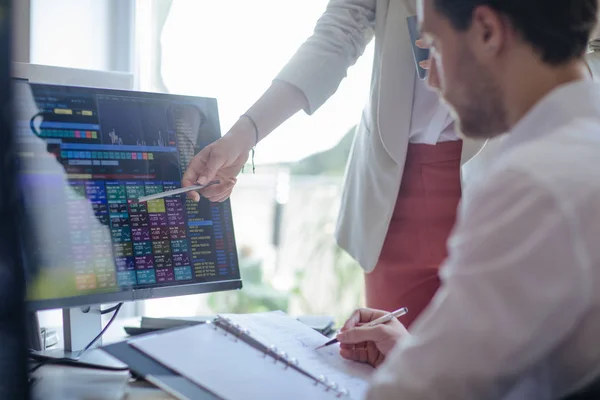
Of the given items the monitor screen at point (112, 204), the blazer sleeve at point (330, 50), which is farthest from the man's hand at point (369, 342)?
the blazer sleeve at point (330, 50)

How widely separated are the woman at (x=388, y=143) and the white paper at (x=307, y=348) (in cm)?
29

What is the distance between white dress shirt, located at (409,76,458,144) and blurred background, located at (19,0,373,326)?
0.79m

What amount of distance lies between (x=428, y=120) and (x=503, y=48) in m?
0.65

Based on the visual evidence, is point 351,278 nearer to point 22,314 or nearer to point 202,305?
point 202,305

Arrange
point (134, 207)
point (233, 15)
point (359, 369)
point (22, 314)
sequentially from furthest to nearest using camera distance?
point (233, 15)
point (134, 207)
point (359, 369)
point (22, 314)

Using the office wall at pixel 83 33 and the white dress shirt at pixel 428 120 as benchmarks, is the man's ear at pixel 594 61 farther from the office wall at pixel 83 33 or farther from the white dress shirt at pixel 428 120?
the office wall at pixel 83 33

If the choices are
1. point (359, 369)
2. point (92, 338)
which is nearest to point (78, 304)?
point (92, 338)

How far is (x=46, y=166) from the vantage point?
109 cm

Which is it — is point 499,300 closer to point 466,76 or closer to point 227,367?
point 466,76

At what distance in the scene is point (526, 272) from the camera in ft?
1.85

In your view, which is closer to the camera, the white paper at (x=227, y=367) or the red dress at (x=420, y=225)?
the white paper at (x=227, y=367)

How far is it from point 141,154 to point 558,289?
32.4 inches

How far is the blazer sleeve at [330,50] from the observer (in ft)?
4.58

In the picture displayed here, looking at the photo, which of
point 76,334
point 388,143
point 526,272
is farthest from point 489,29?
point 76,334
